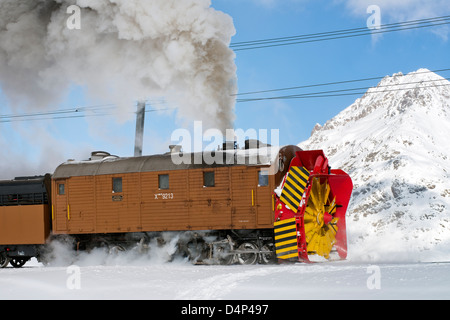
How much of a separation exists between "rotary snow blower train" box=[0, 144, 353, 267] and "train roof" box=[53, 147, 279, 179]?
0.13 ft

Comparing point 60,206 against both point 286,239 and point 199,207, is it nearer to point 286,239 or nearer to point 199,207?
point 199,207

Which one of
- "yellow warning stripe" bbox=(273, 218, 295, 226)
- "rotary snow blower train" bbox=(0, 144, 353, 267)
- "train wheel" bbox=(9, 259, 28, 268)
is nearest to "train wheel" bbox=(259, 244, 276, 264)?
"rotary snow blower train" bbox=(0, 144, 353, 267)

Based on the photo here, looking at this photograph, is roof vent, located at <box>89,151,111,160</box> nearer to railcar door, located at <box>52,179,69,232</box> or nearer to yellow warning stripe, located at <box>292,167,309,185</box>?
railcar door, located at <box>52,179,69,232</box>

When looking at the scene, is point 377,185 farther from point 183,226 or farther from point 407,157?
point 183,226

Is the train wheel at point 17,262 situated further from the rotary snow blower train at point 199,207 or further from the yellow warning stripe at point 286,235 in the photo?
the yellow warning stripe at point 286,235

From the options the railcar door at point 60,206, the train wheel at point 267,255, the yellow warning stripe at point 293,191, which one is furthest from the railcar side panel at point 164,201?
the train wheel at point 267,255

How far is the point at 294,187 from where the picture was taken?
1775cm

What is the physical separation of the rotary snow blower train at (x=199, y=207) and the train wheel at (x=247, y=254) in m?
0.03

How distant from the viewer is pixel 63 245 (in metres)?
22.3

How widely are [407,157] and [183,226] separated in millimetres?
100975

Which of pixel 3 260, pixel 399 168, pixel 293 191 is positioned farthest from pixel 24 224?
pixel 399 168

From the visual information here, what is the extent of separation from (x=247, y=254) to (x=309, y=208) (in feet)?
8.47

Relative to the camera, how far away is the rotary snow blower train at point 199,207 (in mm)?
18016

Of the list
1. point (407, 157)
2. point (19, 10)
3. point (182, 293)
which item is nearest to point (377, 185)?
point (407, 157)
